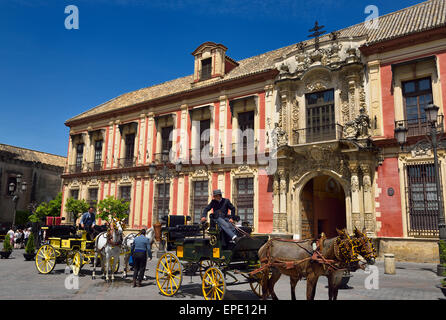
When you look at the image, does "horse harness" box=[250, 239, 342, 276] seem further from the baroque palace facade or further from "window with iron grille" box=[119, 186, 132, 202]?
"window with iron grille" box=[119, 186, 132, 202]

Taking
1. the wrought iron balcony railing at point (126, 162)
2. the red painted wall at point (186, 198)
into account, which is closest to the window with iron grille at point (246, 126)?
the red painted wall at point (186, 198)

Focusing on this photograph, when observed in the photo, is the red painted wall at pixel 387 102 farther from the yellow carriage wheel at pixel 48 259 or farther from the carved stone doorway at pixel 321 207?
the yellow carriage wheel at pixel 48 259

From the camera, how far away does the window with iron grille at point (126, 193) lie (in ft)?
82.0

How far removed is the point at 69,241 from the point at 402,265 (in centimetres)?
1222

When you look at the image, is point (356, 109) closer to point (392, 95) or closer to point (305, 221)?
point (392, 95)

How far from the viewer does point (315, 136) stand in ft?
57.5

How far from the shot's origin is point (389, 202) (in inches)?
601

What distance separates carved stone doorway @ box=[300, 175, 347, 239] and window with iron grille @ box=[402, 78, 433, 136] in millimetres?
5379

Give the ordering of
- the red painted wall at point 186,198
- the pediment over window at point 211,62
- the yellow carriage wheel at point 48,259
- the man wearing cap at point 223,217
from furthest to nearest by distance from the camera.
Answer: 1. the pediment over window at point 211,62
2. the red painted wall at point 186,198
3. the yellow carriage wheel at point 48,259
4. the man wearing cap at point 223,217

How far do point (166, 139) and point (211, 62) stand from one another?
602cm

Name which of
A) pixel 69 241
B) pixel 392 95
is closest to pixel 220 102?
pixel 392 95

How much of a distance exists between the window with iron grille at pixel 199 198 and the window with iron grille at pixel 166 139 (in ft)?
12.1

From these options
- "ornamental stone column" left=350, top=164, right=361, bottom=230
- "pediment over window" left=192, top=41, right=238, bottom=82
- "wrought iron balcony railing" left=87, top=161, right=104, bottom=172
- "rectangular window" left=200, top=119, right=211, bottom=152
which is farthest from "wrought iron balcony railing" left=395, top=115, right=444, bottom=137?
"wrought iron balcony railing" left=87, top=161, right=104, bottom=172

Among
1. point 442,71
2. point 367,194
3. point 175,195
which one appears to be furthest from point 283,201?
point 442,71
